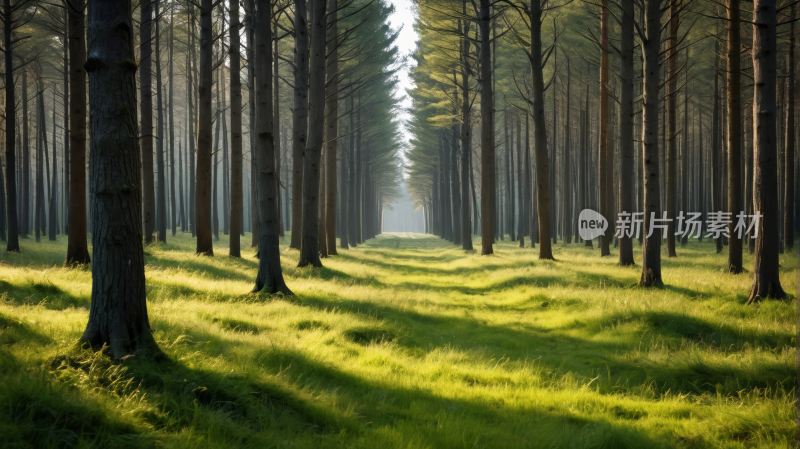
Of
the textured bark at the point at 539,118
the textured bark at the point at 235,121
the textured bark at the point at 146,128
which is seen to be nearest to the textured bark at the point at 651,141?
the textured bark at the point at 539,118

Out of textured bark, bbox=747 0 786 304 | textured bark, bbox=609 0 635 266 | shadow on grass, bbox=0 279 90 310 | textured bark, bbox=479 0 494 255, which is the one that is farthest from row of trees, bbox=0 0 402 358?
textured bark, bbox=747 0 786 304

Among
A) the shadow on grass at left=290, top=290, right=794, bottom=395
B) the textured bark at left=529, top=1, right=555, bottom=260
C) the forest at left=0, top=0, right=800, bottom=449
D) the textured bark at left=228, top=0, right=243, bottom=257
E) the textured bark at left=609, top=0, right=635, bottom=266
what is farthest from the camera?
the textured bark at left=529, top=1, right=555, bottom=260

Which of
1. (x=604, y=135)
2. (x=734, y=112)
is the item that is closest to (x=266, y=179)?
(x=734, y=112)

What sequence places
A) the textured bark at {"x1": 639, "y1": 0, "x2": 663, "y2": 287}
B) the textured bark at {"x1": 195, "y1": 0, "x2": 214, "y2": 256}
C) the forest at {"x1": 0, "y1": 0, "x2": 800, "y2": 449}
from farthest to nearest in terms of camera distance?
the textured bark at {"x1": 195, "y1": 0, "x2": 214, "y2": 256}
the textured bark at {"x1": 639, "y1": 0, "x2": 663, "y2": 287}
the forest at {"x1": 0, "y1": 0, "x2": 800, "y2": 449}

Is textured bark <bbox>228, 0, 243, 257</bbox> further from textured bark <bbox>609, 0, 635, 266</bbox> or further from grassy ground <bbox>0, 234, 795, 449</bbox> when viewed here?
textured bark <bbox>609, 0, 635, 266</bbox>

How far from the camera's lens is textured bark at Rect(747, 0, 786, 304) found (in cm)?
743

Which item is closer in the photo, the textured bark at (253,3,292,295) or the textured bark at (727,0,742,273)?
the textured bark at (253,3,292,295)

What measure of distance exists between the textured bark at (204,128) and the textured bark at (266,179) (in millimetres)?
4811

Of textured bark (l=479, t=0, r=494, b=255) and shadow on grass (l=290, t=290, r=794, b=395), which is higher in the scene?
textured bark (l=479, t=0, r=494, b=255)

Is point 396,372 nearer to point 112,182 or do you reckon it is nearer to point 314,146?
point 112,182

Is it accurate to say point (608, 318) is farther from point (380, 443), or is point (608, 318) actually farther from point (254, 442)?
→ point (254, 442)

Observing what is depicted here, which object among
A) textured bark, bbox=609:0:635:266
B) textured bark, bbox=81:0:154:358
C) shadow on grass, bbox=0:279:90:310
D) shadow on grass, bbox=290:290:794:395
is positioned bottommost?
shadow on grass, bbox=290:290:794:395

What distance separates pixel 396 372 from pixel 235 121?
10.8 meters

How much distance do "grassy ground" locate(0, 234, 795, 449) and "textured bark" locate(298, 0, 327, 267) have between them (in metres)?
3.34
